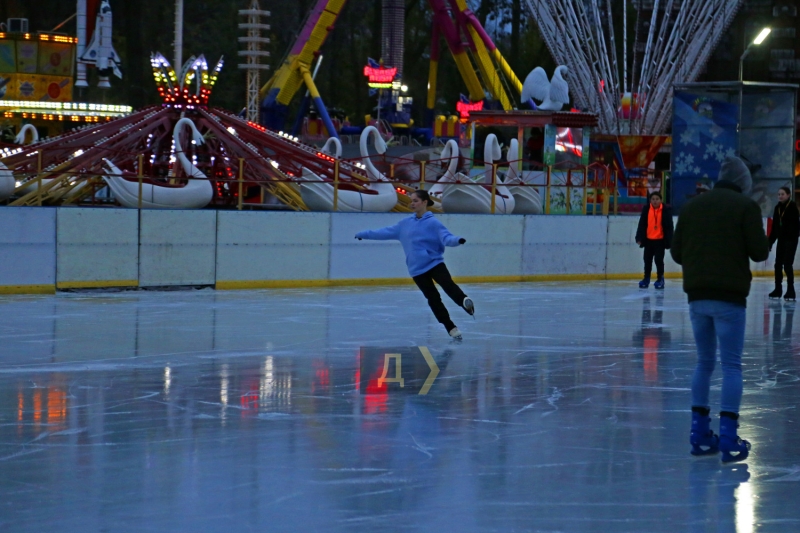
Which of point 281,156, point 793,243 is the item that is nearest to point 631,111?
point 281,156

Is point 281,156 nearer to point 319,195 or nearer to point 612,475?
point 319,195

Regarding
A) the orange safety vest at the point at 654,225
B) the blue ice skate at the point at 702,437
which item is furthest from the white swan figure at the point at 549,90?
the blue ice skate at the point at 702,437

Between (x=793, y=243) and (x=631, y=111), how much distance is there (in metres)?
30.3

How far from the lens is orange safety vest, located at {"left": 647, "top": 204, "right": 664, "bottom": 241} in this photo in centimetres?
1925

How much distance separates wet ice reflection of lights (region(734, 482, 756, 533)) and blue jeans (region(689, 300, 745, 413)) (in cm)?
71

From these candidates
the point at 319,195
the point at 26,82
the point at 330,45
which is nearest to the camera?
the point at 319,195

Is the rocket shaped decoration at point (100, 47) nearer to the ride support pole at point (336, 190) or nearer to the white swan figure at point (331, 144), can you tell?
the white swan figure at point (331, 144)

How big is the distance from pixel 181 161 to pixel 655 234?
803 cm

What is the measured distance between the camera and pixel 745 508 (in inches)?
209

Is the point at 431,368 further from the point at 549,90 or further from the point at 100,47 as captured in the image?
the point at 100,47

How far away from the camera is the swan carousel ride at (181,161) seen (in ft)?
61.8

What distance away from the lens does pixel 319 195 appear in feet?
64.4

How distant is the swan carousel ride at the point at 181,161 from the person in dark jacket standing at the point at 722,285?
1277 centimetres

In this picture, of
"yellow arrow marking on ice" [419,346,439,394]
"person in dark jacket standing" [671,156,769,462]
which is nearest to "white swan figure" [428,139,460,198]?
"yellow arrow marking on ice" [419,346,439,394]
